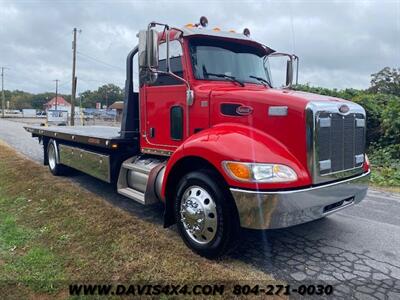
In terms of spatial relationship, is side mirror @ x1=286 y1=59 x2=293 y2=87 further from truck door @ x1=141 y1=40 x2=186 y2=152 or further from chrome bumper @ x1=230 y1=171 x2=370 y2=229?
chrome bumper @ x1=230 y1=171 x2=370 y2=229

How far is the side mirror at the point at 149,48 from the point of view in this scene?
3963 mm

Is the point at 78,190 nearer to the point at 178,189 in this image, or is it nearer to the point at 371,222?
the point at 178,189

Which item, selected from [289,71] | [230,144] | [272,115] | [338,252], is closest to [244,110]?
[272,115]

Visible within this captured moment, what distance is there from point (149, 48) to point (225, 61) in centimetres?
106

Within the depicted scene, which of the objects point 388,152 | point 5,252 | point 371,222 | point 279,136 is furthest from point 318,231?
point 388,152

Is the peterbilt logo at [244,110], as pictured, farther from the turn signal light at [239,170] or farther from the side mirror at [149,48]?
the side mirror at [149,48]

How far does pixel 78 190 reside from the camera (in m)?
6.70

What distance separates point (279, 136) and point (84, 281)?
2355mm

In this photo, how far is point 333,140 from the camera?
3.70 metres

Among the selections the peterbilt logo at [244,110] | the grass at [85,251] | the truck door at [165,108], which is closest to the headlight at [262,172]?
the peterbilt logo at [244,110]

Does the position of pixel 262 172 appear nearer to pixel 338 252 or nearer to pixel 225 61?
pixel 338 252

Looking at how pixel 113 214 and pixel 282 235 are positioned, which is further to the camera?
pixel 113 214

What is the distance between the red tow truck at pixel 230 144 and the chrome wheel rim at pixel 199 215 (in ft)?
0.04

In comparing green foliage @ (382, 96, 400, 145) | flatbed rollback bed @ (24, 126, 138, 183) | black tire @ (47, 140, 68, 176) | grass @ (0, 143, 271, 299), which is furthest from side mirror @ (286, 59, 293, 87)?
green foliage @ (382, 96, 400, 145)
